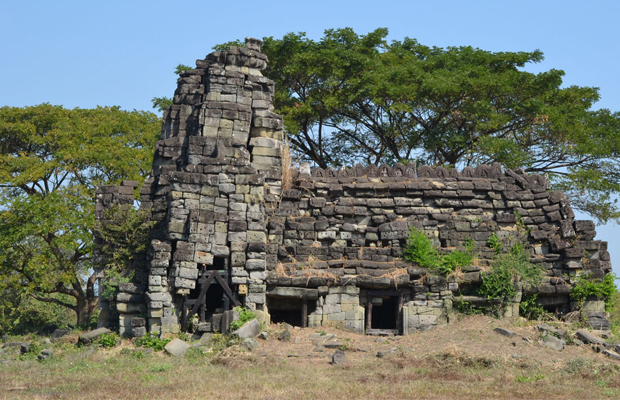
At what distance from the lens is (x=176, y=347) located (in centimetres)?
1552

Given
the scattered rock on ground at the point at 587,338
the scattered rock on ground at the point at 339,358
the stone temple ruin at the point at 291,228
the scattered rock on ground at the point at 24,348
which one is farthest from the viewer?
the stone temple ruin at the point at 291,228

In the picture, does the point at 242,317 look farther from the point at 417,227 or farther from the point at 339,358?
the point at 417,227

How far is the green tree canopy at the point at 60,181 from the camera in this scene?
2459cm

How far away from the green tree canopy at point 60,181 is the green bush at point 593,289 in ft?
49.8

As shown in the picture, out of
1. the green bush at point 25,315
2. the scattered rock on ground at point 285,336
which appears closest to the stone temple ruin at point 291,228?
the scattered rock on ground at point 285,336

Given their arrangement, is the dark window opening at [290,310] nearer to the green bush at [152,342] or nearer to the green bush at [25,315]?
the green bush at [152,342]

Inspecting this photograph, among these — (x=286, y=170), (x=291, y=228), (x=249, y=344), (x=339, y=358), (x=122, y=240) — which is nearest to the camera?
(x=339, y=358)

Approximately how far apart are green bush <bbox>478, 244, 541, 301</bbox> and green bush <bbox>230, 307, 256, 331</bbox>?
5361 mm

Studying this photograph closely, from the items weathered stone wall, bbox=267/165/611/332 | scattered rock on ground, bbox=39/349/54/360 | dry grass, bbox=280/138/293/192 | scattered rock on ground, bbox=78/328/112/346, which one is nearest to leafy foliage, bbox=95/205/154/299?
scattered rock on ground, bbox=78/328/112/346

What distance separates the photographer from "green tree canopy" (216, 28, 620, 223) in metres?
27.5

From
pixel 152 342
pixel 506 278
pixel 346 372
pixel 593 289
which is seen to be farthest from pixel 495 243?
pixel 152 342

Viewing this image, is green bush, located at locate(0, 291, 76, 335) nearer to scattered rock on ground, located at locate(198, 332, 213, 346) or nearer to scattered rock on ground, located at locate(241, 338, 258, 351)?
scattered rock on ground, located at locate(198, 332, 213, 346)

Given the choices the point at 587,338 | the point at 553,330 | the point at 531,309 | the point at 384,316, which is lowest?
the point at 587,338

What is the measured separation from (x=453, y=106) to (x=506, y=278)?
12.2 metres
